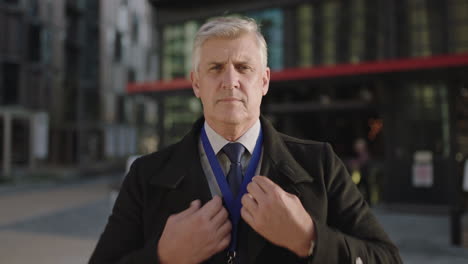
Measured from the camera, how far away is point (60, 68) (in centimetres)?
2877

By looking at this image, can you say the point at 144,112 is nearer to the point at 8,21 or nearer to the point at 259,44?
the point at 8,21

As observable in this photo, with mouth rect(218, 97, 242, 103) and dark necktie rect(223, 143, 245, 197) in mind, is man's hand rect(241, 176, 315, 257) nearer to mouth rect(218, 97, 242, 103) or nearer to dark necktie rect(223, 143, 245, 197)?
dark necktie rect(223, 143, 245, 197)

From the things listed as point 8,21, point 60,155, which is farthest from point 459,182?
point 60,155

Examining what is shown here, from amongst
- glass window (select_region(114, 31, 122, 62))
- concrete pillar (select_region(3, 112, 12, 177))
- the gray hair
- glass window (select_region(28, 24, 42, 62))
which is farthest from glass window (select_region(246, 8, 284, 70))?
glass window (select_region(114, 31, 122, 62))

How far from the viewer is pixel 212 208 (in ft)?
4.31

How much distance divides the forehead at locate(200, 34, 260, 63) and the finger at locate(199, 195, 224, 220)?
0.55 m

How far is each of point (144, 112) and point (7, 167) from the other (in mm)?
19611

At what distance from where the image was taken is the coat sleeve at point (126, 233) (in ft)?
4.75

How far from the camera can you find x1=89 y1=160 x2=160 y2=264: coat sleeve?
1449 millimetres

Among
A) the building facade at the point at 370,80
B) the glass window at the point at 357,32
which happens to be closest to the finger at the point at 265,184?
the building facade at the point at 370,80

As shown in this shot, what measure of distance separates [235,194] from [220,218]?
19 centimetres

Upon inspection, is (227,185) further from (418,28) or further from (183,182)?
(418,28)

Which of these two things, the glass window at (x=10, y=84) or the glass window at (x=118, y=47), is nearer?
the glass window at (x=10, y=84)

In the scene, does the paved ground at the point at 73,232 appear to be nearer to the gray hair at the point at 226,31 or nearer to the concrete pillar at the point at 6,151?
the gray hair at the point at 226,31
